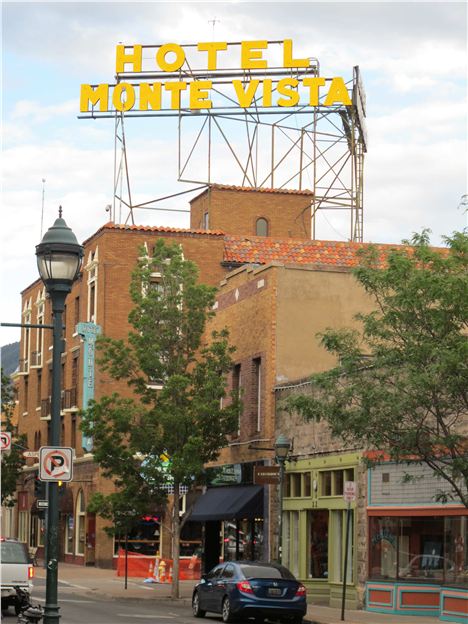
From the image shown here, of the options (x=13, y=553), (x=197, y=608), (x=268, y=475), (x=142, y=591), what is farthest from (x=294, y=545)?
(x=13, y=553)

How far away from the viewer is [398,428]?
23.7 metres

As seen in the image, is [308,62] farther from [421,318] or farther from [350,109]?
[421,318]

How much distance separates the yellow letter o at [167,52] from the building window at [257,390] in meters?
22.2

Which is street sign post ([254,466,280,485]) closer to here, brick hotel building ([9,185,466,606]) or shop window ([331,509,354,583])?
brick hotel building ([9,185,466,606])

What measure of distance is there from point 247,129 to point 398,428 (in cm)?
3438

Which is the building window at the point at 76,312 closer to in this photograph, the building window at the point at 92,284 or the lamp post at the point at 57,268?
the building window at the point at 92,284

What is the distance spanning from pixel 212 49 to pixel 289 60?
362 cm

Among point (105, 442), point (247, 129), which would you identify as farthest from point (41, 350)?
point (105, 442)

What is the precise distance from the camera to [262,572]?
2753 cm

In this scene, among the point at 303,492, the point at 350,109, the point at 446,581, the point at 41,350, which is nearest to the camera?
the point at 446,581

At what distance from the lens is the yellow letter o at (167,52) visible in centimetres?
5775

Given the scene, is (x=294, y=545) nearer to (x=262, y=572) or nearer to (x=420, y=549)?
(x=420, y=549)

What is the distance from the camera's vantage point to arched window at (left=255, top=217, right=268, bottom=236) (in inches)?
2456

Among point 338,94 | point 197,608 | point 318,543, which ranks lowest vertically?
point 197,608
